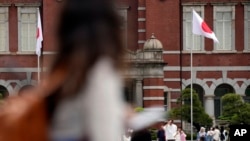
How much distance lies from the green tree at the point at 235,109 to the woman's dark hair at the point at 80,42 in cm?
3675

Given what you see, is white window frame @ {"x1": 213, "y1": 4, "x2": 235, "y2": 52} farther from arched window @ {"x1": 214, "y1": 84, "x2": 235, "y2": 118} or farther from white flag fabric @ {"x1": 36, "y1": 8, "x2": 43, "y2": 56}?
white flag fabric @ {"x1": 36, "y1": 8, "x2": 43, "y2": 56}

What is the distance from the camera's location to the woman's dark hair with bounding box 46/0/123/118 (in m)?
2.20

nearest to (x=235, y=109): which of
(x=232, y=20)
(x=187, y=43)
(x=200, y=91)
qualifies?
(x=200, y=91)

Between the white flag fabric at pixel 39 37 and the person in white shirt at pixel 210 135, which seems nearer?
the person in white shirt at pixel 210 135

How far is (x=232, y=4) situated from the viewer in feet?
146

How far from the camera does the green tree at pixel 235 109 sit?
39.3 meters

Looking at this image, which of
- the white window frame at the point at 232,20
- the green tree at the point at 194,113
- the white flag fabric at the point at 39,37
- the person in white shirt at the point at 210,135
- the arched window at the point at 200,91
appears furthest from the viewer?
the white window frame at the point at 232,20

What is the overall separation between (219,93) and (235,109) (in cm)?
383

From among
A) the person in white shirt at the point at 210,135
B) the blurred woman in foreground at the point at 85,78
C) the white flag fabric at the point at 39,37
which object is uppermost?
the white flag fabric at the point at 39,37

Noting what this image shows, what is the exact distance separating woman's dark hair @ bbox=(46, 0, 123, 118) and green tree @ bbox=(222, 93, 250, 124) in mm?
36750

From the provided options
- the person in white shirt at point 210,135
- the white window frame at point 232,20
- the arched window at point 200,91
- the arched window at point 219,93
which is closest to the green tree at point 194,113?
the person in white shirt at point 210,135

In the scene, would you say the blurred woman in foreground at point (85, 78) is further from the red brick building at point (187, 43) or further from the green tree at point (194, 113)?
the red brick building at point (187, 43)

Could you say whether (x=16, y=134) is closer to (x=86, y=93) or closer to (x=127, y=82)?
→ (x=86, y=93)

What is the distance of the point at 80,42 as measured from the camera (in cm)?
221
